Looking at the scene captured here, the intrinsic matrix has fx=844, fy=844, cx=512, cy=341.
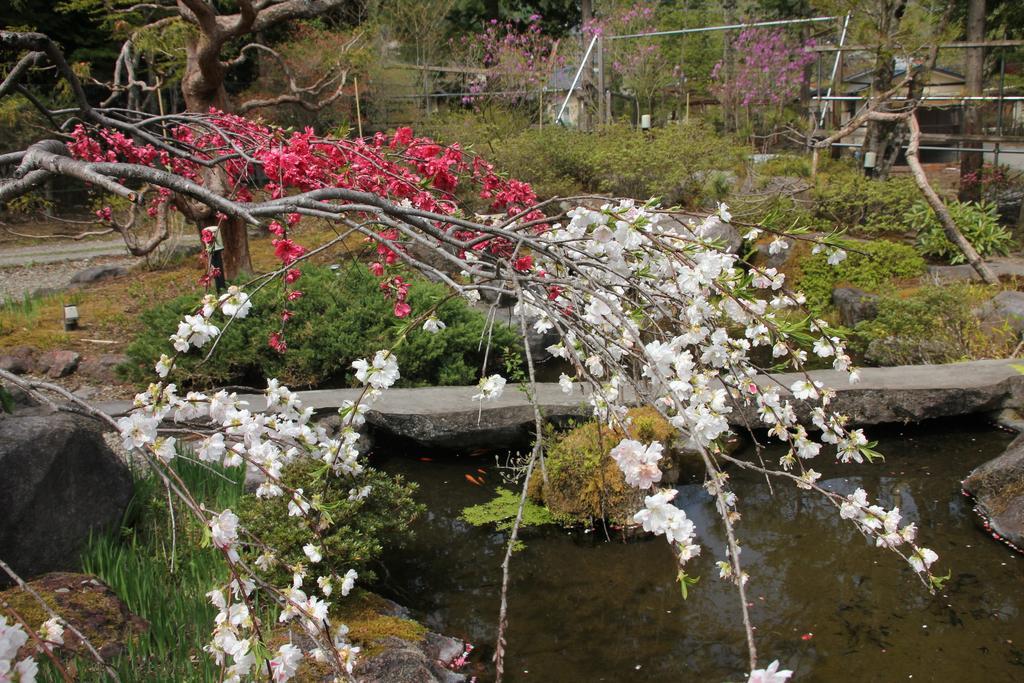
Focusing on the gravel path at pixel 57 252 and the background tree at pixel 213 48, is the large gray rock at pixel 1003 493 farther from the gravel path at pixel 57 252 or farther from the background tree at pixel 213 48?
the gravel path at pixel 57 252

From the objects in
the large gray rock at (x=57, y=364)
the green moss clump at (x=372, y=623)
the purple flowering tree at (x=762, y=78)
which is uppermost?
the purple flowering tree at (x=762, y=78)

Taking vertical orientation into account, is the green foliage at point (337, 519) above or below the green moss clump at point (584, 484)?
above

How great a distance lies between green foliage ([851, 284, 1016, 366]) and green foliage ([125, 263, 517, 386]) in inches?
120

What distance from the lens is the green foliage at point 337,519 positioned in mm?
3125

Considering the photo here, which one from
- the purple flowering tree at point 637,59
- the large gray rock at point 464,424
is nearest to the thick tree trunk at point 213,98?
the large gray rock at point 464,424

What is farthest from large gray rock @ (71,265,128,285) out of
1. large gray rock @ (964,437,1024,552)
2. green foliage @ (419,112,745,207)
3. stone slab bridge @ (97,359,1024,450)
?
large gray rock @ (964,437,1024,552)

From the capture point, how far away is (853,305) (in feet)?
25.1

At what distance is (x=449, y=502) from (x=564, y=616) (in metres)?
1.18

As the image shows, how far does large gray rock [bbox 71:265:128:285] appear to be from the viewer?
9.28 m

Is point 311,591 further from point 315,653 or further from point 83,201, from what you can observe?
point 83,201

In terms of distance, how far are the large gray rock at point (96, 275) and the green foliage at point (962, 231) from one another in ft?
28.8

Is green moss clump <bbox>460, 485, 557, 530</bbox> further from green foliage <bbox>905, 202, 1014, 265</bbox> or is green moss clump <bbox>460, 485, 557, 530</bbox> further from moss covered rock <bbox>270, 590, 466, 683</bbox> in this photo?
green foliage <bbox>905, 202, 1014, 265</bbox>

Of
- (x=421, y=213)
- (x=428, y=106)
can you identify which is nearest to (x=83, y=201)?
(x=428, y=106)

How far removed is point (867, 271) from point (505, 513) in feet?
18.4
